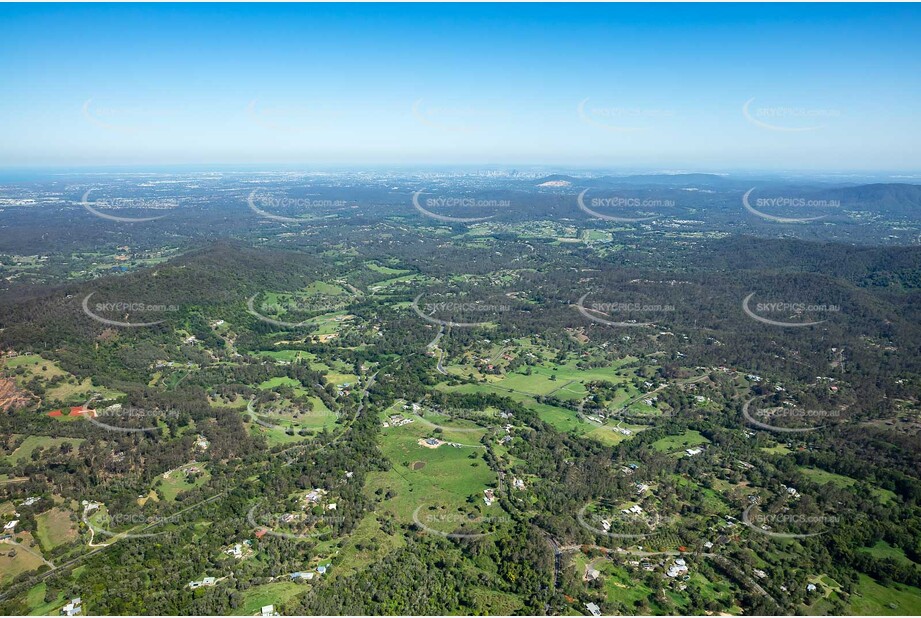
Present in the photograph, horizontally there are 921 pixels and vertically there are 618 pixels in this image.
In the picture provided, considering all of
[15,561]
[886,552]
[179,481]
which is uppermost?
[886,552]

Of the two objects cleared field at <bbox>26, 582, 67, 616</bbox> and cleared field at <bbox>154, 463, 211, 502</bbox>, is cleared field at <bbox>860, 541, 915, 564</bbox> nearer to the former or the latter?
cleared field at <bbox>154, 463, 211, 502</bbox>

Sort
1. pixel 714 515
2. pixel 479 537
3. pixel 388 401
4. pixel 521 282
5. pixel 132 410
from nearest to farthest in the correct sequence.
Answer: pixel 479 537, pixel 714 515, pixel 132 410, pixel 388 401, pixel 521 282

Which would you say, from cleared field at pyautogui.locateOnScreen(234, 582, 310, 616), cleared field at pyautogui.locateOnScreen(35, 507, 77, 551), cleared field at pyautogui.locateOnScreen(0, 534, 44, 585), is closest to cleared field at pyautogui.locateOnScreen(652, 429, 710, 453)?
cleared field at pyautogui.locateOnScreen(234, 582, 310, 616)

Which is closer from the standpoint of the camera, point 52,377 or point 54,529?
point 54,529

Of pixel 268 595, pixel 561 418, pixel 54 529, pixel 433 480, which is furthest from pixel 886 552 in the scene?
pixel 54 529

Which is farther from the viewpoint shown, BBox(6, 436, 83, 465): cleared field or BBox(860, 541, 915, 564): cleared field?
BBox(6, 436, 83, 465): cleared field

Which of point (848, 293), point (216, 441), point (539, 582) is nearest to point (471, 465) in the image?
point (539, 582)

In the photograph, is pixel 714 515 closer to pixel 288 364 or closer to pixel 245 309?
pixel 288 364

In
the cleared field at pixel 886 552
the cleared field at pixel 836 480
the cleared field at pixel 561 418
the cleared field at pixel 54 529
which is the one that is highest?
the cleared field at pixel 836 480

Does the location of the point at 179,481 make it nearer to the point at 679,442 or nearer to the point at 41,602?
the point at 41,602

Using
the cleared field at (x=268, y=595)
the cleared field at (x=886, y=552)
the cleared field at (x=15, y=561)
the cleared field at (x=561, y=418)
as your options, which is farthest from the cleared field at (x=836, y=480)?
the cleared field at (x=15, y=561)

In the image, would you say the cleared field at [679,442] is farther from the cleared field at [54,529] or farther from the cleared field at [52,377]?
the cleared field at [52,377]
